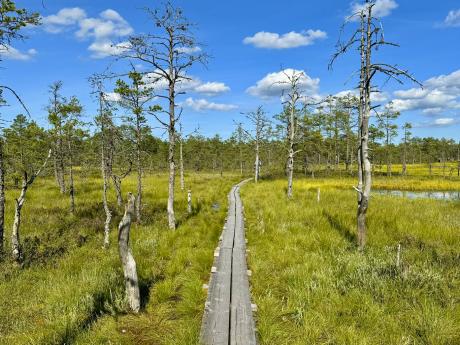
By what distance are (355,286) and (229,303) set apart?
2722 mm

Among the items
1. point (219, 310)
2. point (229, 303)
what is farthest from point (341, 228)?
point (219, 310)

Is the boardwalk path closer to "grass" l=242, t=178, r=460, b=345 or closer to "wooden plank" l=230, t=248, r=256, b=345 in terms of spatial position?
"wooden plank" l=230, t=248, r=256, b=345

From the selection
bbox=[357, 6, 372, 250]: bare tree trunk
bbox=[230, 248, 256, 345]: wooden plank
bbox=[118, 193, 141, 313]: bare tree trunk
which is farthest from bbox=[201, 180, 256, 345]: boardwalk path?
bbox=[357, 6, 372, 250]: bare tree trunk

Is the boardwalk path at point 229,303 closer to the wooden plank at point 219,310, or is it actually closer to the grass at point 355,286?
the wooden plank at point 219,310

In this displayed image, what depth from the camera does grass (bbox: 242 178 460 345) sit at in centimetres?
494

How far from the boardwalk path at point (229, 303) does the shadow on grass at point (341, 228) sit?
3.80 meters

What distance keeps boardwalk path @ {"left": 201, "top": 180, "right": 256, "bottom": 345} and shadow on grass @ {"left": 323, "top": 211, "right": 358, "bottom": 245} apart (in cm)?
380

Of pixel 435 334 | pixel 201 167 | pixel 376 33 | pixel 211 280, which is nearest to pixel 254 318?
pixel 211 280

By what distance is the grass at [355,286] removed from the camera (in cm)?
494

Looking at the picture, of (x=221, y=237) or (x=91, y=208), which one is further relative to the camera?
(x=91, y=208)

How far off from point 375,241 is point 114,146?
11.5 metres

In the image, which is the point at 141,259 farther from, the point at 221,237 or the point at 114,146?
the point at 114,146

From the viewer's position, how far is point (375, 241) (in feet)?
33.7

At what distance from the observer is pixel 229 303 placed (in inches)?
241
